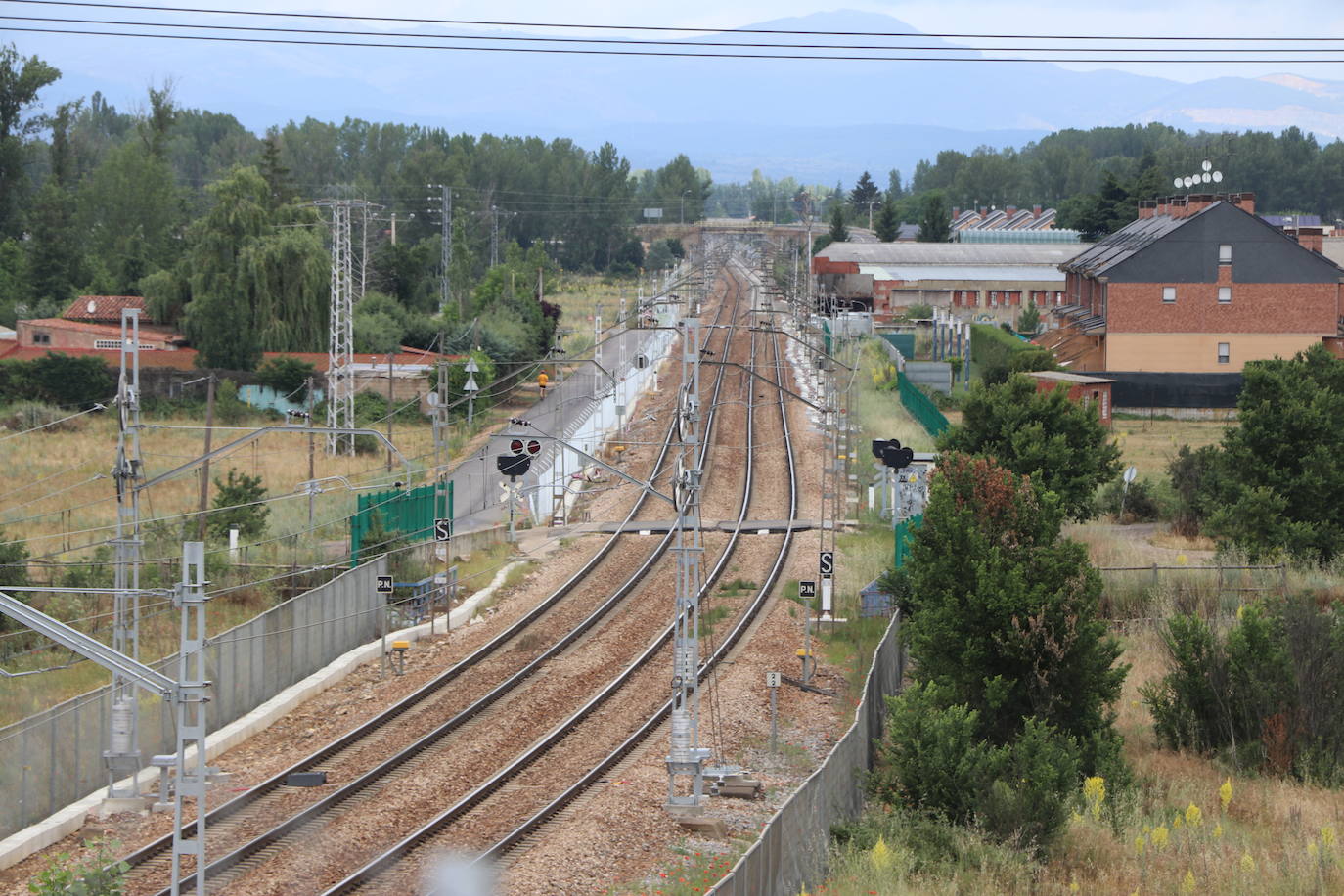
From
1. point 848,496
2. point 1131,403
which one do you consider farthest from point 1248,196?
point 848,496

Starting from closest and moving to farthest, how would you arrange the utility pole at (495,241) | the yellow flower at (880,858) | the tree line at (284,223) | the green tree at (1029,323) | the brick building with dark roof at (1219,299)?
the yellow flower at (880,858), the brick building with dark roof at (1219,299), the tree line at (284,223), the green tree at (1029,323), the utility pole at (495,241)

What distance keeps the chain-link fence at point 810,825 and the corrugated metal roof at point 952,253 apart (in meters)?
76.0

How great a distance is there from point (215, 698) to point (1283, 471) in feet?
65.5

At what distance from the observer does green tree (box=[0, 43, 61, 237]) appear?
8138cm

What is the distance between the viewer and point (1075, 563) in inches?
658

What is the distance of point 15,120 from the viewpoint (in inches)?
3317

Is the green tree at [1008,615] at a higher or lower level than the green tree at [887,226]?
lower

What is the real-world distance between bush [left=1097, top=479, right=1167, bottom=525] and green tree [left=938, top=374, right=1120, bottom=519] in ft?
13.4

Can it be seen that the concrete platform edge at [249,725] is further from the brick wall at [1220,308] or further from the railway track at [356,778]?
the brick wall at [1220,308]

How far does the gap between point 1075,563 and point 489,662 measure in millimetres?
9679

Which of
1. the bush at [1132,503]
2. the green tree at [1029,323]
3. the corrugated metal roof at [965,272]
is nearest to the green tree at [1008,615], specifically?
the bush at [1132,503]

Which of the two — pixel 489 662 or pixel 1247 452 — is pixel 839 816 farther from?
pixel 1247 452

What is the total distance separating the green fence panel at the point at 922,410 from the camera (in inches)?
1591

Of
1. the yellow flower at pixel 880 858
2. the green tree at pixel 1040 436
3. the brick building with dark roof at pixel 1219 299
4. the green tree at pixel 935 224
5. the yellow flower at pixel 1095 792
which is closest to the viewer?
the yellow flower at pixel 880 858
